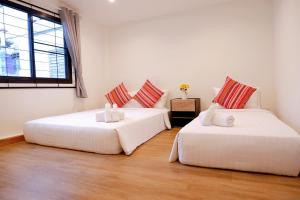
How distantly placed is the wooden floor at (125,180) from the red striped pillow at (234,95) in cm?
161

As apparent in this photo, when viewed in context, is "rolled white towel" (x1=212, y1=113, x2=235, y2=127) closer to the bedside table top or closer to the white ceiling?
the bedside table top

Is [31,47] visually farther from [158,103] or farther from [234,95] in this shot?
[234,95]

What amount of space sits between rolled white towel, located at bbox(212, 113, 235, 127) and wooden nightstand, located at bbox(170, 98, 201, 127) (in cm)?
144

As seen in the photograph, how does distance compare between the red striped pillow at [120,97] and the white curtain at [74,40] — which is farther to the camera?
the red striped pillow at [120,97]

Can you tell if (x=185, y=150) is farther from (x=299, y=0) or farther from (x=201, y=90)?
(x=201, y=90)

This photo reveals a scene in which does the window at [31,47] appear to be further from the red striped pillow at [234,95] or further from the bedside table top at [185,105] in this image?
the red striped pillow at [234,95]

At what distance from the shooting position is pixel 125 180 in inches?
64.7

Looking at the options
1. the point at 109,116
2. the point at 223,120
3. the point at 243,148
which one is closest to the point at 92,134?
the point at 109,116

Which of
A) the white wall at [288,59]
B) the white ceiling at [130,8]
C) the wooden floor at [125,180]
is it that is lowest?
the wooden floor at [125,180]

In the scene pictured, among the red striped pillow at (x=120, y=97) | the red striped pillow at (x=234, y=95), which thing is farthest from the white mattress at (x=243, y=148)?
the red striped pillow at (x=120, y=97)

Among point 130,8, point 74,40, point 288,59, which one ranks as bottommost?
point 288,59

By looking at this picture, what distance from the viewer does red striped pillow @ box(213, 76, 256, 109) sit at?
320cm

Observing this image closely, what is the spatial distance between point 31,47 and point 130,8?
1923mm

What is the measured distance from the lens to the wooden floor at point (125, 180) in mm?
1397
